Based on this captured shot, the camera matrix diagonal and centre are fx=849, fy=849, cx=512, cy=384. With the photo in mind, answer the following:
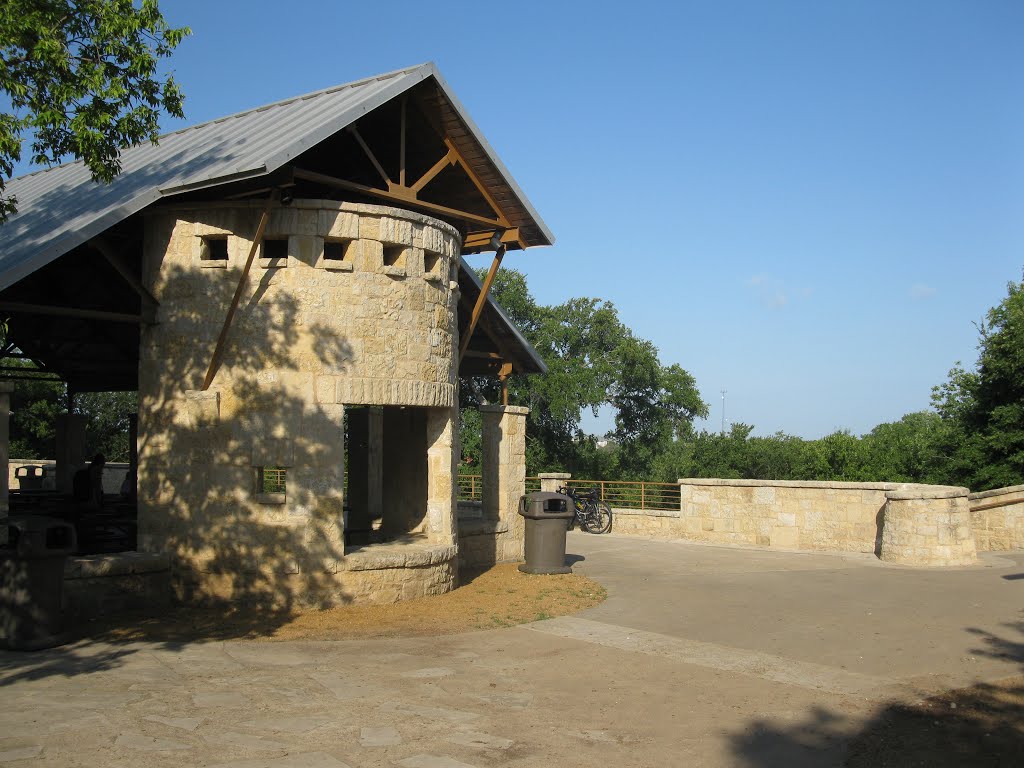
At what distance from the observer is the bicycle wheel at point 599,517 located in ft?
67.9

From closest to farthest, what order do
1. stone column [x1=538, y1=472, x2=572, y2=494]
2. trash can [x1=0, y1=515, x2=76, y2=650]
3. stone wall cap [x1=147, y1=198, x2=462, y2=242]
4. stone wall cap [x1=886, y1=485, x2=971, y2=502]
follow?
trash can [x1=0, y1=515, x2=76, y2=650], stone wall cap [x1=147, y1=198, x2=462, y2=242], stone wall cap [x1=886, y1=485, x2=971, y2=502], stone column [x1=538, y1=472, x2=572, y2=494]

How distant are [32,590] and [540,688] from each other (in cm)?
490

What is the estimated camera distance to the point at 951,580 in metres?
12.5

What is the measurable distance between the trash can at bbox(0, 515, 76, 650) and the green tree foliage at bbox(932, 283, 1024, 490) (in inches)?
705

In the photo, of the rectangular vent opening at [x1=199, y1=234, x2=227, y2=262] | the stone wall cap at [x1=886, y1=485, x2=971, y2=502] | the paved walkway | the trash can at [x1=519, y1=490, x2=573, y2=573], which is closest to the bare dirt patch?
the paved walkway

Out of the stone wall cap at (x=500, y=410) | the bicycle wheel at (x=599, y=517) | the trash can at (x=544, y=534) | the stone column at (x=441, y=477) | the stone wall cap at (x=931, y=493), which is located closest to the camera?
the stone column at (x=441, y=477)

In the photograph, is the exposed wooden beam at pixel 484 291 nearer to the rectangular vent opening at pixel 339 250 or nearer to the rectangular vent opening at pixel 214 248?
the rectangular vent opening at pixel 339 250

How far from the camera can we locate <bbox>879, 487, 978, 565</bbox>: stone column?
14.0 metres

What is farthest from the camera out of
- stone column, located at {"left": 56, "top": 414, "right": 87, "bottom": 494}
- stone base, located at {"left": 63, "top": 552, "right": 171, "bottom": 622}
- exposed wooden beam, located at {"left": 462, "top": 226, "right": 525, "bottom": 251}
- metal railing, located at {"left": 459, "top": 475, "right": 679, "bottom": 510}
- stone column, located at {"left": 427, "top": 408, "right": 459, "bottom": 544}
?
metal railing, located at {"left": 459, "top": 475, "right": 679, "bottom": 510}

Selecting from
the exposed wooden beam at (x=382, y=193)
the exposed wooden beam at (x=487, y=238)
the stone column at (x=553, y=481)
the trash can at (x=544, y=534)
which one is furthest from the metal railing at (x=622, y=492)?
the exposed wooden beam at (x=382, y=193)

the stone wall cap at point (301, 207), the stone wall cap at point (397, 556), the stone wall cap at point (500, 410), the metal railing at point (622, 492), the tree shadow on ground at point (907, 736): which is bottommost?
the tree shadow on ground at point (907, 736)

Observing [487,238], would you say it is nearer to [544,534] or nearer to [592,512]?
[544,534]

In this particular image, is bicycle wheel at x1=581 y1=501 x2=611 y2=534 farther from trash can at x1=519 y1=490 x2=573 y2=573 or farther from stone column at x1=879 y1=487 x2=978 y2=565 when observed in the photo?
stone column at x1=879 y1=487 x2=978 y2=565

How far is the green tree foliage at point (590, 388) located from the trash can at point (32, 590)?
24801mm
